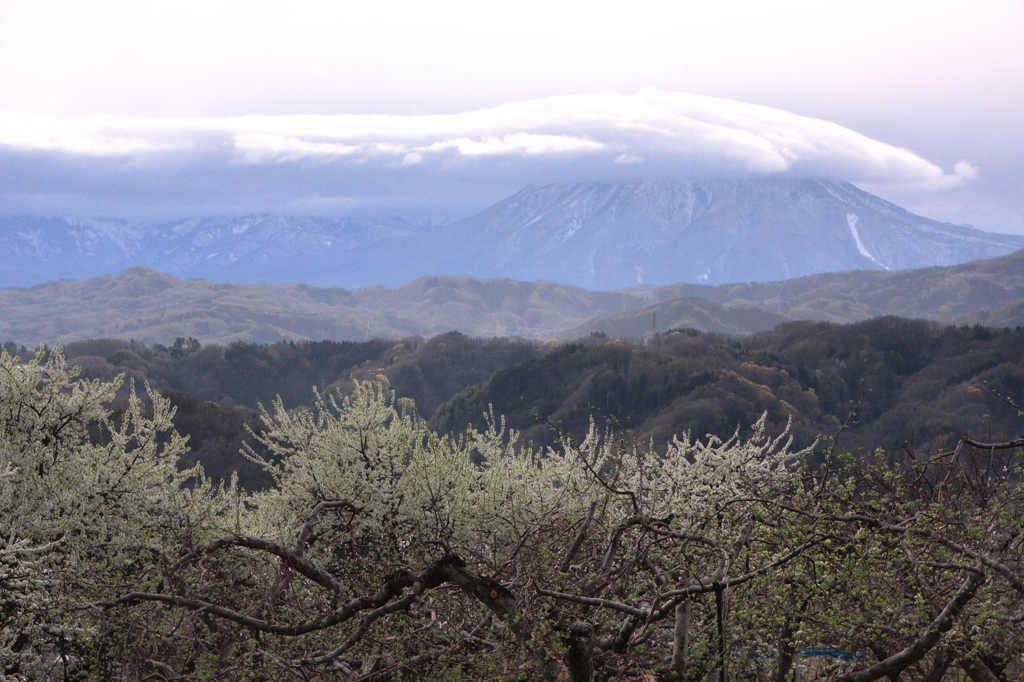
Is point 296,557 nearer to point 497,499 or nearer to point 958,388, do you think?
point 497,499

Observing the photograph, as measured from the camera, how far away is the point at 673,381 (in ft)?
395

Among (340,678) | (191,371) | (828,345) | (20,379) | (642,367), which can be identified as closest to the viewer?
(340,678)

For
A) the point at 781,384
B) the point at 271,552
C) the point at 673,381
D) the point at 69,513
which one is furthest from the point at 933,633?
the point at 781,384

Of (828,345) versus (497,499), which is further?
(828,345)

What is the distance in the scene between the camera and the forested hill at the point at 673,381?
9831cm

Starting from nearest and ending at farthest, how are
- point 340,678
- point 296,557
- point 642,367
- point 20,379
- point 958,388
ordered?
point 296,557 → point 340,678 → point 20,379 → point 958,388 → point 642,367

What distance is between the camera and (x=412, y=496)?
1188 cm

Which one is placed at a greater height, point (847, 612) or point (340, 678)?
point (847, 612)

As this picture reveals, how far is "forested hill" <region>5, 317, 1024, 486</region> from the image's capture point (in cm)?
9831

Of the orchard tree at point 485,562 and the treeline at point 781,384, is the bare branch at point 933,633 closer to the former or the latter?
the orchard tree at point 485,562

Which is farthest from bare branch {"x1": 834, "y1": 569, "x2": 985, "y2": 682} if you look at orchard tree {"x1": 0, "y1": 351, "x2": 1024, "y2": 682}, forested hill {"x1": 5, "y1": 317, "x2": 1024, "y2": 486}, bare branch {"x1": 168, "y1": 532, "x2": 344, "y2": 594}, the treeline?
the treeline

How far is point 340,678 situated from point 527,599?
309 centimetres

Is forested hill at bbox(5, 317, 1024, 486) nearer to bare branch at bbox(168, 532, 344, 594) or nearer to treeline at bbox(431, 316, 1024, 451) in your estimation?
treeline at bbox(431, 316, 1024, 451)

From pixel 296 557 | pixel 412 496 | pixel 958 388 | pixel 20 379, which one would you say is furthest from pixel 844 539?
pixel 958 388
